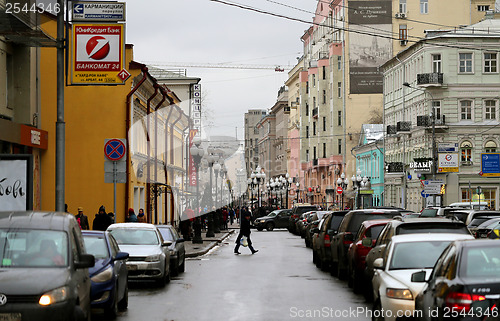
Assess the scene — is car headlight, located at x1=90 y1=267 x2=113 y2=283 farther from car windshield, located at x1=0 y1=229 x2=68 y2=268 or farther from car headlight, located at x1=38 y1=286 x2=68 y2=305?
car headlight, located at x1=38 y1=286 x2=68 y2=305

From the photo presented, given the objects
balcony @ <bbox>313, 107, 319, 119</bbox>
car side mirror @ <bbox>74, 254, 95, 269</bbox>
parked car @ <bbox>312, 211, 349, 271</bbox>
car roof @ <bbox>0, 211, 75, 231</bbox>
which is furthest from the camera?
balcony @ <bbox>313, 107, 319, 119</bbox>

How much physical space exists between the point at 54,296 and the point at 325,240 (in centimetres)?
1577

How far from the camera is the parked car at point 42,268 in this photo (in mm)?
9914

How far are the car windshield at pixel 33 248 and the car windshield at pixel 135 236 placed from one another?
10095 millimetres

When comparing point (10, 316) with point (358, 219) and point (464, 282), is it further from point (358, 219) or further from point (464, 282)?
point (358, 219)

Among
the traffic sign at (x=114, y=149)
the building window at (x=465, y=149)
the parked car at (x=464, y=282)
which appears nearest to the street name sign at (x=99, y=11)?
the traffic sign at (x=114, y=149)

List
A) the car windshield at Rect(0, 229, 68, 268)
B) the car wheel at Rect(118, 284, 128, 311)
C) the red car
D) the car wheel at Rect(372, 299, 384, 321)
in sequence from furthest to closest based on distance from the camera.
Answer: the red car, the car wheel at Rect(118, 284, 128, 311), the car wheel at Rect(372, 299, 384, 321), the car windshield at Rect(0, 229, 68, 268)

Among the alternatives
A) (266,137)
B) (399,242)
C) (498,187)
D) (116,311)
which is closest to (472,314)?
(399,242)

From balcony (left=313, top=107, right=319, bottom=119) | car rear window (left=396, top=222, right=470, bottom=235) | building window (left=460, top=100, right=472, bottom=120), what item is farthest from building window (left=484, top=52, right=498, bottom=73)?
car rear window (left=396, top=222, right=470, bottom=235)

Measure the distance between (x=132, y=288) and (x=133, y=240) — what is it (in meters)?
1.41

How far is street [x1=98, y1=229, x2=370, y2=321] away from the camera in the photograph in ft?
49.0

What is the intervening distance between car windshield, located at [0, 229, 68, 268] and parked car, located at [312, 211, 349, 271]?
14.0 meters

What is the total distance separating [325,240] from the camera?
25.2m

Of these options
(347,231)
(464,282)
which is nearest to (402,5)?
(347,231)
